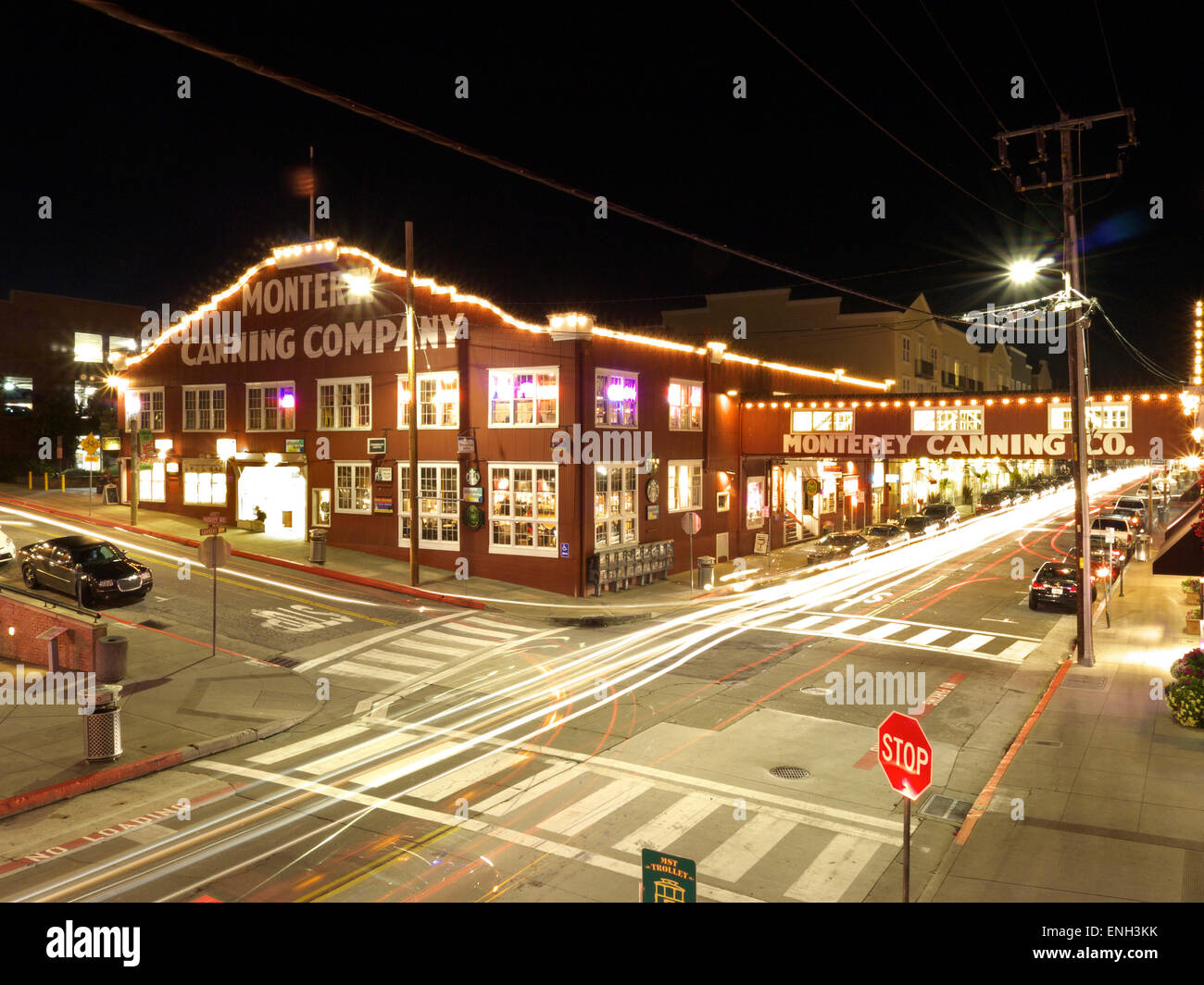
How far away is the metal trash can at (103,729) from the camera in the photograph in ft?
38.8

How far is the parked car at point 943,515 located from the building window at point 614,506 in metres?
22.2

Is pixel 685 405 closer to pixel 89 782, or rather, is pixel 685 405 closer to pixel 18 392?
pixel 89 782

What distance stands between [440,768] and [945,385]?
66.8 m

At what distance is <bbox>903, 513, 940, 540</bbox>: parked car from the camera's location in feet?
137

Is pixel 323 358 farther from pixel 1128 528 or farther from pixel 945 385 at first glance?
pixel 945 385

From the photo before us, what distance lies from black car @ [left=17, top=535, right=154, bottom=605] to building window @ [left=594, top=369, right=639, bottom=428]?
46.4 ft

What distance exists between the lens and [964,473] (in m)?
72.0

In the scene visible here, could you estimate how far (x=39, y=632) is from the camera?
56.1 ft

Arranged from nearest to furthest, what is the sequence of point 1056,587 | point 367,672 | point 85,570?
point 367,672, point 85,570, point 1056,587

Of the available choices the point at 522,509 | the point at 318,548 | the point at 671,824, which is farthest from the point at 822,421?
the point at 671,824

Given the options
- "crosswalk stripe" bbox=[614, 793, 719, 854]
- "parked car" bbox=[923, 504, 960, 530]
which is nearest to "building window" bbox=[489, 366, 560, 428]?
"crosswalk stripe" bbox=[614, 793, 719, 854]

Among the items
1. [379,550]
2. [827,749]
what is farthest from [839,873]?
[379,550]

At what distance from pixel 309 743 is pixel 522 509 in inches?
602

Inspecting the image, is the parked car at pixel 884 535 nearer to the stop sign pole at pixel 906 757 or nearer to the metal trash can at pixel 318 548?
the metal trash can at pixel 318 548
